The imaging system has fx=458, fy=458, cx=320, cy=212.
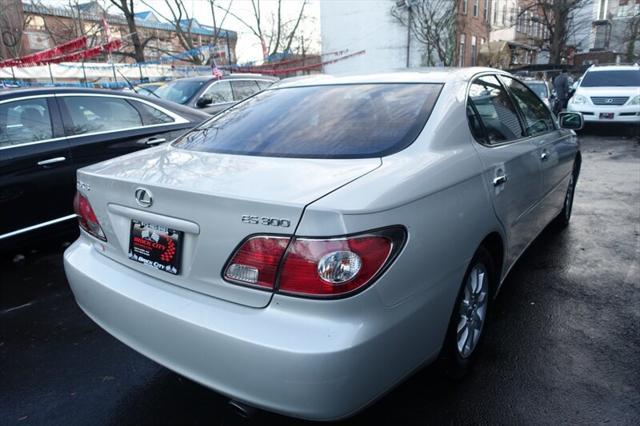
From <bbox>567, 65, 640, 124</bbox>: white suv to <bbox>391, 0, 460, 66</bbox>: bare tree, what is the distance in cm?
1342

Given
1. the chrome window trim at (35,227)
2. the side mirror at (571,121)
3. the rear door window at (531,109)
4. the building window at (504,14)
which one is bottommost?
the chrome window trim at (35,227)

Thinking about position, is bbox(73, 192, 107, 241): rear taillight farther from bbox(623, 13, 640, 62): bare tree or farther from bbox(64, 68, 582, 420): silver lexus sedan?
bbox(623, 13, 640, 62): bare tree

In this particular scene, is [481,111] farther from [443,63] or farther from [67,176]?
[443,63]

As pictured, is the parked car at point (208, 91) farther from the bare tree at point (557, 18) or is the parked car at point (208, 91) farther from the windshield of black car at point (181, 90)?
the bare tree at point (557, 18)

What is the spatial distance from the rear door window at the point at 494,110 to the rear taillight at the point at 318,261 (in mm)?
1177

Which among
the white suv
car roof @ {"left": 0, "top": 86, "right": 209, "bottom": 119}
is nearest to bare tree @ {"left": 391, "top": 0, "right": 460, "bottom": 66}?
the white suv

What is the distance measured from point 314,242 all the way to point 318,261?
0.21 ft

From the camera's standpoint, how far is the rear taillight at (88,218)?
7.30 ft

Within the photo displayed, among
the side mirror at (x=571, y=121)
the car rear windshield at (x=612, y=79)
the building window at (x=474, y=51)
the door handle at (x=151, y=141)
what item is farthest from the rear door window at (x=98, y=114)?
the building window at (x=474, y=51)

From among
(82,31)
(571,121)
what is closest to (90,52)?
(82,31)

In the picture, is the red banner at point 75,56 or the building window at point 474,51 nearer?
the red banner at point 75,56

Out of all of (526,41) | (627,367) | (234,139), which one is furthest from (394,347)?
(526,41)

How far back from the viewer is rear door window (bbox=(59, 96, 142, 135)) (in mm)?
4188

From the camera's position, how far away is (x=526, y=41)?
137 feet
